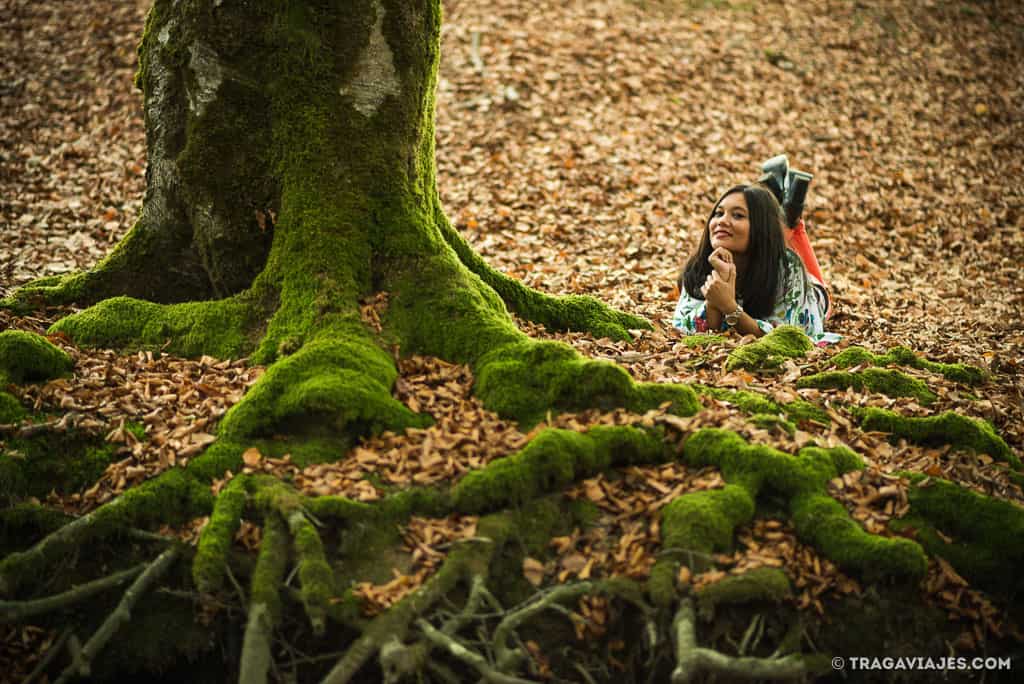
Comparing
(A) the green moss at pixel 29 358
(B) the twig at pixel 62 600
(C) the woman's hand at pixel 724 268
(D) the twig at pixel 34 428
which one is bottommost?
(B) the twig at pixel 62 600

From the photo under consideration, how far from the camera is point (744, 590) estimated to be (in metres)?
2.96

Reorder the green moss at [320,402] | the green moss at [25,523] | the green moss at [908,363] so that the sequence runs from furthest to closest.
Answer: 1. the green moss at [908,363]
2. the green moss at [320,402]
3. the green moss at [25,523]

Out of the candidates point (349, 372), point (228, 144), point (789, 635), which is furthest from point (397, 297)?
point (789, 635)

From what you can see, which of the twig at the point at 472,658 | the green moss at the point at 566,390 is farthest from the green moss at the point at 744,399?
the twig at the point at 472,658

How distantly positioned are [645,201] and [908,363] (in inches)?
200

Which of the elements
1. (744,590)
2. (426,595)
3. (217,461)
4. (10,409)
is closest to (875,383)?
(744,590)

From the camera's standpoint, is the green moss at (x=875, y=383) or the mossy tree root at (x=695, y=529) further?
the green moss at (x=875, y=383)

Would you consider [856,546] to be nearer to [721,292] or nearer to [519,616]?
[519,616]

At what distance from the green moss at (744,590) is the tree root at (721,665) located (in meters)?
0.17

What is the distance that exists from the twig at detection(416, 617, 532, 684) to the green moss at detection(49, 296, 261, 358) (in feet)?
6.90

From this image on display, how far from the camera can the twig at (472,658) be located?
9.05 feet

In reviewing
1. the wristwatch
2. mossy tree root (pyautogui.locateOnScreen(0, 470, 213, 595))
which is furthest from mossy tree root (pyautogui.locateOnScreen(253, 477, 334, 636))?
the wristwatch

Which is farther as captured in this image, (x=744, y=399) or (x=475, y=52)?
(x=475, y=52)

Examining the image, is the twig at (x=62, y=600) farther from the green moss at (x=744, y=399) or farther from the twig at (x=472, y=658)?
the green moss at (x=744, y=399)
